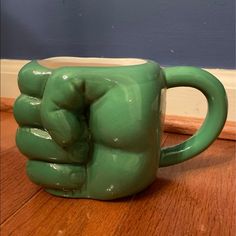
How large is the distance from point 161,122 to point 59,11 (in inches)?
17.4

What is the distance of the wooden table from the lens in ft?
1.22

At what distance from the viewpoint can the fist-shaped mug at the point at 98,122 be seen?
0.38 meters

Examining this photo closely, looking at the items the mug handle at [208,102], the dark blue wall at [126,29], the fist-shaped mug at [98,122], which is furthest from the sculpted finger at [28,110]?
the dark blue wall at [126,29]

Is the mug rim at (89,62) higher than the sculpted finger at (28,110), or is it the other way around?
the mug rim at (89,62)

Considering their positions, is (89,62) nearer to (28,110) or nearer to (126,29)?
(28,110)

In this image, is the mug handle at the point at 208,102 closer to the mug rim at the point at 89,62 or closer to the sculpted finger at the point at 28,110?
the mug rim at the point at 89,62

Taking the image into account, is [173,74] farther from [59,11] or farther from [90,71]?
[59,11]

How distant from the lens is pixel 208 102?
43cm

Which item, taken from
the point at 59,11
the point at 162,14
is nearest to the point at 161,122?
the point at 162,14

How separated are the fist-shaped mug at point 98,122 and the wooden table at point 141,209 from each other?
0.06 ft

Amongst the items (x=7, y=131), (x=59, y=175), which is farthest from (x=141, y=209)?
(x=7, y=131)

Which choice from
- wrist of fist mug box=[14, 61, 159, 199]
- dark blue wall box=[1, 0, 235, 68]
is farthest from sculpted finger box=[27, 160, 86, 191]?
dark blue wall box=[1, 0, 235, 68]

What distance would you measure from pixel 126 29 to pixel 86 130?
0.36 metres

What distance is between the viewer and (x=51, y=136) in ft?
1.31
